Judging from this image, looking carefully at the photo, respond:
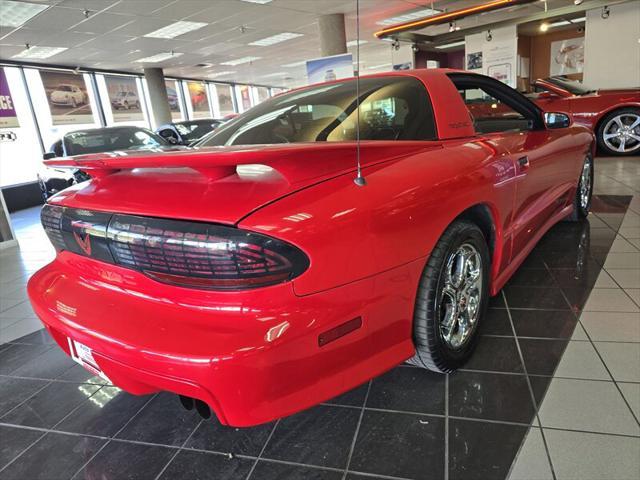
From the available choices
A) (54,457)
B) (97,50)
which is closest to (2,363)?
(54,457)

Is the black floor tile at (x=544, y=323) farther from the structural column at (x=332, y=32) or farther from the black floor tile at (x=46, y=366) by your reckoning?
the structural column at (x=332, y=32)

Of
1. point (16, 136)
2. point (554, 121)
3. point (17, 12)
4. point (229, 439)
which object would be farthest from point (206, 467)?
point (16, 136)

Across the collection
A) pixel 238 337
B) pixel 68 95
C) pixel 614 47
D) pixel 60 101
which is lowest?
pixel 238 337

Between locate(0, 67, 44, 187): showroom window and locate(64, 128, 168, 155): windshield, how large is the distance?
11.4ft

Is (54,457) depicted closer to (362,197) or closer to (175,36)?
(362,197)

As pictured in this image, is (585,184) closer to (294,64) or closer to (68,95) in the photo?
(68,95)

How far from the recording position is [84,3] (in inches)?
258

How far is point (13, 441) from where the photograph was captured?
1.69 meters

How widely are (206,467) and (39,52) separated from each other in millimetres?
11295

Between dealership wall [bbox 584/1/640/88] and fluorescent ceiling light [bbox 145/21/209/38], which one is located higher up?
fluorescent ceiling light [bbox 145/21/209/38]

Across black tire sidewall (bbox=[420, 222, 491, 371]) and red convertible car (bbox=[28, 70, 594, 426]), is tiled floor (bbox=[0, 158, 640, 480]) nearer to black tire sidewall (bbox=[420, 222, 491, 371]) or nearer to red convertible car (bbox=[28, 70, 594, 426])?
black tire sidewall (bbox=[420, 222, 491, 371])

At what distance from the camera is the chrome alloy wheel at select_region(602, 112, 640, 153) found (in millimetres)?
7141

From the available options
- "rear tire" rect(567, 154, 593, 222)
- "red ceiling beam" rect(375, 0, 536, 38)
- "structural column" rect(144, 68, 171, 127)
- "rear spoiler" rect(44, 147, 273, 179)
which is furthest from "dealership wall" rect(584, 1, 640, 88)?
"structural column" rect(144, 68, 171, 127)

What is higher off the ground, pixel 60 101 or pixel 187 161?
pixel 60 101
